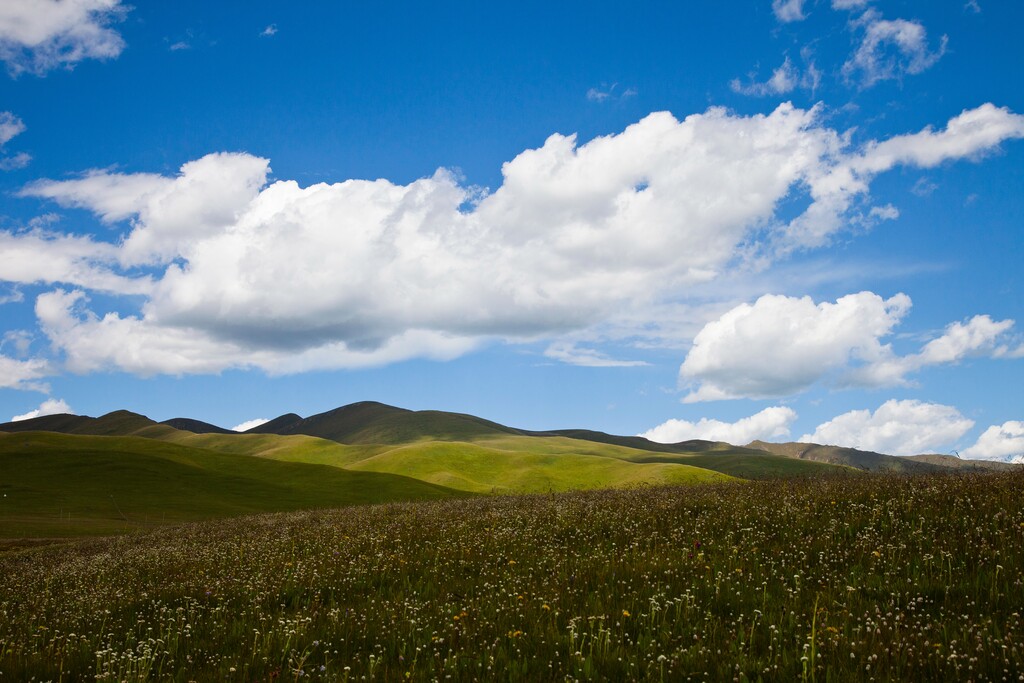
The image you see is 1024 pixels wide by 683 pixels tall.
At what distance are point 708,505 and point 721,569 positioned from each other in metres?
5.64

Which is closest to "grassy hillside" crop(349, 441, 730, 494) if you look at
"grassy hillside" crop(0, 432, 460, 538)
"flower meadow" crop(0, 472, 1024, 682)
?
"grassy hillside" crop(0, 432, 460, 538)

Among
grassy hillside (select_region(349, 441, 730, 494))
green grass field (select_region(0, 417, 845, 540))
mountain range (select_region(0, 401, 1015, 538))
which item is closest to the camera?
mountain range (select_region(0, 401, 1015, 538))

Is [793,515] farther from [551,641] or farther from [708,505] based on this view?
[551,641]

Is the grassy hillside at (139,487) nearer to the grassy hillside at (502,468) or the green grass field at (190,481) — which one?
the green grass field at (190,481)

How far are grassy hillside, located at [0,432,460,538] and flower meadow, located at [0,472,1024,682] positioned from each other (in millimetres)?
37756

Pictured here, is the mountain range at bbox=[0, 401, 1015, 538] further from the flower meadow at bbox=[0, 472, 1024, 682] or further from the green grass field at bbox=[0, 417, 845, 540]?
the flower meadow at bbox=[0, 472, 1024, 682]

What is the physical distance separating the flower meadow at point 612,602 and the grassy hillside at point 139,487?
124ft

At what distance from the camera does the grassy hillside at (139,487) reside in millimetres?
53344

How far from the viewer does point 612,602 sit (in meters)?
7.55

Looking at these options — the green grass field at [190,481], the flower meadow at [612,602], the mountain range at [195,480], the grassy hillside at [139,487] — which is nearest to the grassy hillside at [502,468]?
the green grass field at [190,481]

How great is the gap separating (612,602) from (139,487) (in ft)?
278

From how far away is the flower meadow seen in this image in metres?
5.61

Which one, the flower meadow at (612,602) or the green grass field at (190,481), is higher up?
the flower meadow at (612,602)

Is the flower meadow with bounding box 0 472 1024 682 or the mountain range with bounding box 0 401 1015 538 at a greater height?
the flower meadow with bounding box 0 472 1024 682
